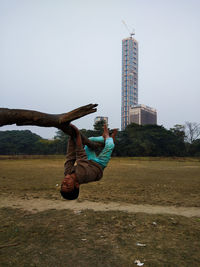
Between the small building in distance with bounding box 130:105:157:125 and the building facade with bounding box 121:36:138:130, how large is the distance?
4.12m

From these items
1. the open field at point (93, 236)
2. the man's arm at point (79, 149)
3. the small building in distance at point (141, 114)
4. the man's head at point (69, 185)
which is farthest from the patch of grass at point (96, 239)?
the small building in distance at point (141, 114)

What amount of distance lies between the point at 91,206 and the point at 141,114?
89312 mm

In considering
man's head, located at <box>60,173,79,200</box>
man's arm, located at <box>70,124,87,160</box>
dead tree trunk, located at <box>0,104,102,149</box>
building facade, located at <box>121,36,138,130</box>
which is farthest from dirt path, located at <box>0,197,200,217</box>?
building facade, located at <box>121,36,138,130</box>

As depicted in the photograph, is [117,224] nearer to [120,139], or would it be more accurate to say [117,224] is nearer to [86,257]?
[86,257]

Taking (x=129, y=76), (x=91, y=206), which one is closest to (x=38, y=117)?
(x=91, y=206)

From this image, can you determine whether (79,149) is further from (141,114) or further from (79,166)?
(141,114)

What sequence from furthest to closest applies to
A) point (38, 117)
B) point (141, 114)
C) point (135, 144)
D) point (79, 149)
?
point (141, 114) < point (135, 144) < point (79, 149) < point (38, 117)

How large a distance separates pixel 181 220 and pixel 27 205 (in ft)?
18.2

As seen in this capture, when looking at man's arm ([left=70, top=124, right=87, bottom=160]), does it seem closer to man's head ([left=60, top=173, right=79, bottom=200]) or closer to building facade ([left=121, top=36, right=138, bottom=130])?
man's head ([left=60, top=173, right=79, bottom=200])

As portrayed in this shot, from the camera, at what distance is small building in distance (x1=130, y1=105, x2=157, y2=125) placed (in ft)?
308

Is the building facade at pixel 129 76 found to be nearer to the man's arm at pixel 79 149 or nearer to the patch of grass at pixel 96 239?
the patch of grass at pixel 96 239

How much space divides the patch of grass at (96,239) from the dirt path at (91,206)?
2.01ft

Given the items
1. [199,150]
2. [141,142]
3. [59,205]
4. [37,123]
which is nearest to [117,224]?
[59,205]

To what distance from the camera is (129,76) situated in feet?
358
